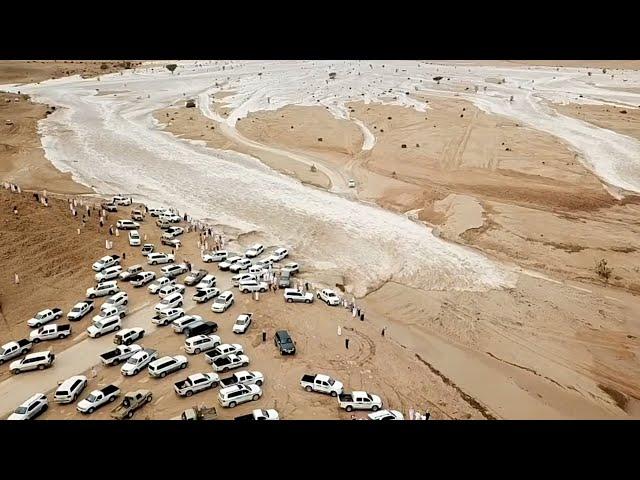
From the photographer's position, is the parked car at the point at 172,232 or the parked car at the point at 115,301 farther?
the parked car at the point at 172,232

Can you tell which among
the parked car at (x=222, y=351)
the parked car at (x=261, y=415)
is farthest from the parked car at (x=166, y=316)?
the parked car at (x=261, y=415)

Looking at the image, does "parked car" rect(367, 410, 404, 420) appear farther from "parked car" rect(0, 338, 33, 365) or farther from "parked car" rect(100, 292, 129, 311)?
"parked car" rect(0, 338, 33, 365)

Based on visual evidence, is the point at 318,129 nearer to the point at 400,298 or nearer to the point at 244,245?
the point at 244,245

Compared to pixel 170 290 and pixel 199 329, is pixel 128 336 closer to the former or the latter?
pixel 199 329

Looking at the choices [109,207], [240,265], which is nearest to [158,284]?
[240,265]

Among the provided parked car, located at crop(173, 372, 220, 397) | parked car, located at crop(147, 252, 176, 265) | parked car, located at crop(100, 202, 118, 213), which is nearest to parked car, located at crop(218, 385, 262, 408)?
parked car, located at crop(173, 372, 220, 397)

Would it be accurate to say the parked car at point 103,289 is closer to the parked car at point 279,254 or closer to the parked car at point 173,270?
the parked car at point 173,270

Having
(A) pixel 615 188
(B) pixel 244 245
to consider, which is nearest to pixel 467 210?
(A) pixel 615 188
